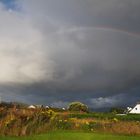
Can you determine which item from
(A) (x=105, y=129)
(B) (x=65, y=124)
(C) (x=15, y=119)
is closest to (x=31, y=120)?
(C) (x=15, y=119)

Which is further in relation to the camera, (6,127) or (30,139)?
(6,127)

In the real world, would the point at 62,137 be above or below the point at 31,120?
below

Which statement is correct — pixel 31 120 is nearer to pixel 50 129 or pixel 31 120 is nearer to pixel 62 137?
pixel 50 129

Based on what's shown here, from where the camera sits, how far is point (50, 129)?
151 feet

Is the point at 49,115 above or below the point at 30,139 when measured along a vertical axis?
above

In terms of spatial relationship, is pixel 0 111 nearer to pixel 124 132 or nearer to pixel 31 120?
pixel 31 120

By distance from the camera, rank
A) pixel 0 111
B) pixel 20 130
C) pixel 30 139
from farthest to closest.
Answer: pixel 0 111 < pixel 20 130 < pixel 30 139

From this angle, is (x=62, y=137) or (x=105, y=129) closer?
(x=62, y=137)

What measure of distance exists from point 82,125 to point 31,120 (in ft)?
23.1

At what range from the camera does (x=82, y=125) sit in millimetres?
49375

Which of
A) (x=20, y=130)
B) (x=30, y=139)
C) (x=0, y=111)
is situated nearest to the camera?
(x=30, y=139)

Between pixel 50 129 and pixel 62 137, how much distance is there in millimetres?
6263

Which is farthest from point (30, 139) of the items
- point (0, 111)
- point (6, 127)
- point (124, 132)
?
point (124, 132)

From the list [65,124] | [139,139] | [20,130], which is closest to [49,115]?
[65,124]
